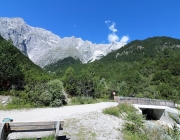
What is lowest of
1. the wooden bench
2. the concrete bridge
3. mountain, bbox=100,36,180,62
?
the concrete bridge

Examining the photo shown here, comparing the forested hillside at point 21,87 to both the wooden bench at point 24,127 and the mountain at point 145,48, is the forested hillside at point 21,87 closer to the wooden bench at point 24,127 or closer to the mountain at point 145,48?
the wooden bench at point 24,127

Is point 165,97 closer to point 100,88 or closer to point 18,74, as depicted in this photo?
point 100,88

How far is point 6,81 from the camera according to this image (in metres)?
24.0

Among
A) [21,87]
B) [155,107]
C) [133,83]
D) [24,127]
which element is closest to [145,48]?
[133,83]

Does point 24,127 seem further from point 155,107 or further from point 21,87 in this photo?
point 155,107

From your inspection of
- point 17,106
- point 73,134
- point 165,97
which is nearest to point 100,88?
point 165,97

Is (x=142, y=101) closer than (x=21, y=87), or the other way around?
(x=21, y=87)

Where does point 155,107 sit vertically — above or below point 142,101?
below

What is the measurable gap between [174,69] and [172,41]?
83.8 meters

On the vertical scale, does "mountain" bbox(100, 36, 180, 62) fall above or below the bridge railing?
above

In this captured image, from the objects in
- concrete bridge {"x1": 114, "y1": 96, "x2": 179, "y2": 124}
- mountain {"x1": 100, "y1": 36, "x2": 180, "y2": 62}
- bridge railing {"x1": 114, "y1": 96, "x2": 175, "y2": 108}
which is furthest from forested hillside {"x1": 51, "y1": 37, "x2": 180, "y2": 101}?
mountain {"x1": 100, "y1": 36, "x2": 180, "y2": 62}

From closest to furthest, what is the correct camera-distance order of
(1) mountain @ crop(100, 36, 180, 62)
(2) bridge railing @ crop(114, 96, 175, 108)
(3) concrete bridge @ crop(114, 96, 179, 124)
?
1. (2) bridge railing @ crop(114, 96, 175, 108)
2. (3) concrete bridge @ crop(114, 96, 179, 124)
3. (1) mountain @ crop(100, 36, 180, 62)

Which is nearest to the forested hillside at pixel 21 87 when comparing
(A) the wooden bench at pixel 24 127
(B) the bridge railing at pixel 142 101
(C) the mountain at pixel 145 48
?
(B) the bridge railing at pixel 142 101

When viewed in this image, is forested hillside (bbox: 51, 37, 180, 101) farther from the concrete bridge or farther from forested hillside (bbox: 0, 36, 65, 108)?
forested hillside (bbox: 0, 36, 65, 108)
